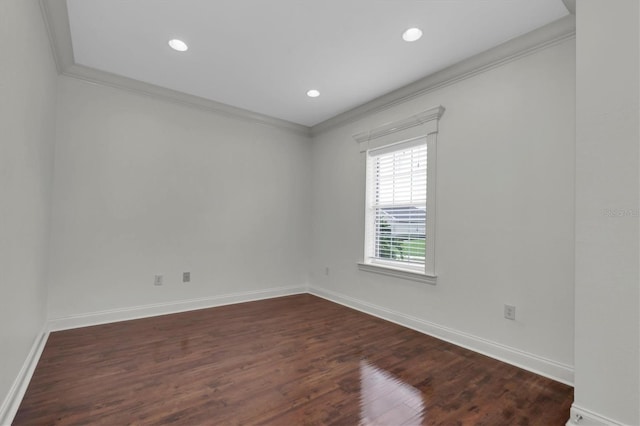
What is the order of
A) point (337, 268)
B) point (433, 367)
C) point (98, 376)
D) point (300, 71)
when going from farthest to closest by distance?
point (337, 268) → point (300, 71) → point (433, 367) → point (98, 376)

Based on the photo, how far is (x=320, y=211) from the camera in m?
5.02

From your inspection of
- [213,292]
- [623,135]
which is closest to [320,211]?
[213,292]

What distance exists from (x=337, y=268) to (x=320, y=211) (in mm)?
983

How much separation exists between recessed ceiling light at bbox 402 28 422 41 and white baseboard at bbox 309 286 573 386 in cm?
275

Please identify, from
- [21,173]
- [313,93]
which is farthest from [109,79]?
[313,93]

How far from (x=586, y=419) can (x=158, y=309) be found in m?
4.01

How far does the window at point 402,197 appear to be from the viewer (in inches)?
132

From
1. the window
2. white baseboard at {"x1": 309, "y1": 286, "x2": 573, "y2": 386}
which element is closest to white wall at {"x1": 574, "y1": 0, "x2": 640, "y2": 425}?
white baseboard at {"x1": 309, "y1": 286, "x2": 573, "y2": 386}

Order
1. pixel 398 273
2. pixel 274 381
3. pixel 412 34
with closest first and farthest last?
pixel 274 381 < pixel 412 34 < pixel 398 273

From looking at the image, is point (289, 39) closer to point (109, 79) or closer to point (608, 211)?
point (109, 79)

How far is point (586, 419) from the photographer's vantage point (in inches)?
66.9

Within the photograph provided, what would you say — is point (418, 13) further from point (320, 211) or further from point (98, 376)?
point (98, 376)

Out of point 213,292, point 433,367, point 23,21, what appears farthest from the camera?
point 213,292

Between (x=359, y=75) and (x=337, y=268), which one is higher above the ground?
(x=359, y=75)
